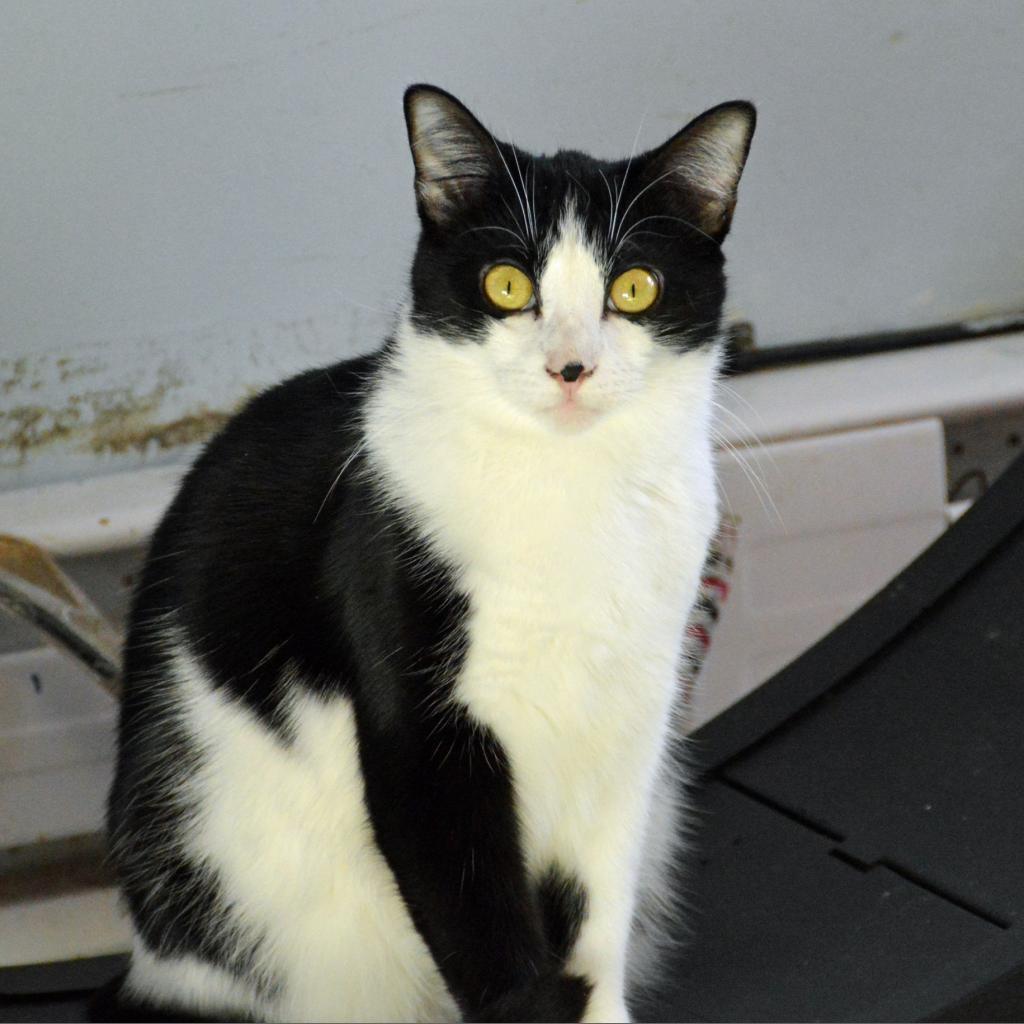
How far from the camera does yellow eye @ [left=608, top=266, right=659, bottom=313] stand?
104 cm

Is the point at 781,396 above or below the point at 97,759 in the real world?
above

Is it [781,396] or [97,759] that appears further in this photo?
[781,396]

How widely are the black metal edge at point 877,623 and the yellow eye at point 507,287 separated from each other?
2.55 ft

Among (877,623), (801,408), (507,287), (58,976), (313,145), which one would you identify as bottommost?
(58,976)

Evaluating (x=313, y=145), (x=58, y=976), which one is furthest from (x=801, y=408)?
(x=58, y=976)

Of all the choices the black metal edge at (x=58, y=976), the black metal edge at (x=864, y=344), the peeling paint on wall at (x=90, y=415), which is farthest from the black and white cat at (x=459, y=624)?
the black metal edge at (x=864, y=344)

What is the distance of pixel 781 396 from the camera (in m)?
2.08

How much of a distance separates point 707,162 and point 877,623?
0.83m

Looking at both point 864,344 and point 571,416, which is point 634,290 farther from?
point 864,344

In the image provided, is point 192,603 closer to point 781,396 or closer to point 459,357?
point 459,357

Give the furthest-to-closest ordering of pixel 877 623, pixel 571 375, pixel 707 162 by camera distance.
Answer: pixel 877 623
pixel 707 162
pixel 571 375

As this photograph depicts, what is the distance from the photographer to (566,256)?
1.03 metres

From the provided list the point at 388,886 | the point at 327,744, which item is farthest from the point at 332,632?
the point at 388,886

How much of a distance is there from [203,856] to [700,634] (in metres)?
0.71
